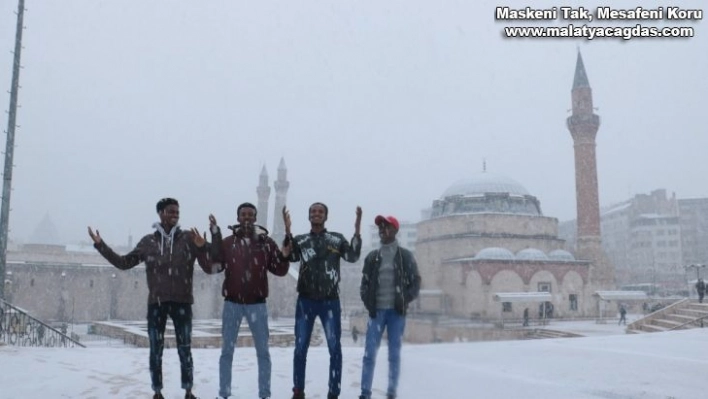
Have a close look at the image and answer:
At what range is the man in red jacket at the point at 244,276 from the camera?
3.73 metres

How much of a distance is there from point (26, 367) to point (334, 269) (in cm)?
345

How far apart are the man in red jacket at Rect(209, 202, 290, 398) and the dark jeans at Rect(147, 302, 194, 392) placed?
0.80 ft

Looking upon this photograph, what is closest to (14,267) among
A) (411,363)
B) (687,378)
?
(411,363)

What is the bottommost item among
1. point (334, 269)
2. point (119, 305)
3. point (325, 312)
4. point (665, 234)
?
point (119, 305)

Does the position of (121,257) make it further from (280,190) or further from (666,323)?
(280,190)

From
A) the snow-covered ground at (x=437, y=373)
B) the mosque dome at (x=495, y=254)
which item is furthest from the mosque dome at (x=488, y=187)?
the snow-covered ground at (x=437, y=373)

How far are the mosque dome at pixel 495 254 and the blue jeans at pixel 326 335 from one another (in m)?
27.5

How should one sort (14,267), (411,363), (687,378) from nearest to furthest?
(687,378) < (411,363) < (14,267)

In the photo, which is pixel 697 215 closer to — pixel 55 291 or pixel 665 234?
pixel 665 234

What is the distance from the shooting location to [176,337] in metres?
3.70

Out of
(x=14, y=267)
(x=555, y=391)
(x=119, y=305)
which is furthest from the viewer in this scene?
(x=119, y=305)

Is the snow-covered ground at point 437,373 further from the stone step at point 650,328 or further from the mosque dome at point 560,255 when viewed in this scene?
the mosque dome at point 560,255

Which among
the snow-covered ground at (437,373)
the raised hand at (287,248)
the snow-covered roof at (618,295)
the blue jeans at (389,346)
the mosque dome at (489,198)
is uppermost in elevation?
the mosque dome at (489,198)

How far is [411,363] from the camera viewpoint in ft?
17.7
